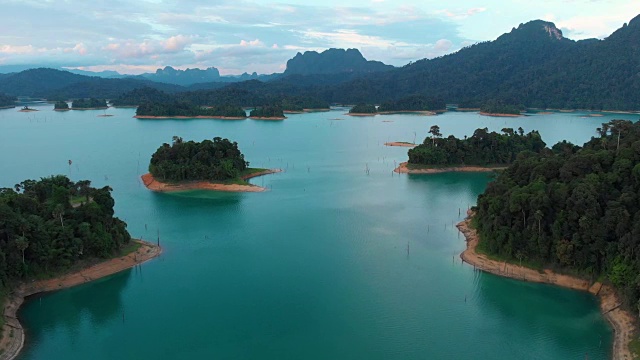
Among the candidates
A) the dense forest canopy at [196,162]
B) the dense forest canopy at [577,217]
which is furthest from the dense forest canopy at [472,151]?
the dense forest canopy at [577,217]

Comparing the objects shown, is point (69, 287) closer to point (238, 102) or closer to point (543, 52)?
point (238, 102)

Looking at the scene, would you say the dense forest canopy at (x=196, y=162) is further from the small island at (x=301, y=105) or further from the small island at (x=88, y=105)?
the small island at (x=88, y=105)

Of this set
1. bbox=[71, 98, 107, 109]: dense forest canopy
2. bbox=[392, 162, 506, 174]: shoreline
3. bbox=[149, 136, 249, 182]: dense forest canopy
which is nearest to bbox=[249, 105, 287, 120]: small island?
bbox=[71, 98, 107, 109]: dense forest canopy

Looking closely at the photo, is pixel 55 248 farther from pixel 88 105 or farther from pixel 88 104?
pixel 88 104

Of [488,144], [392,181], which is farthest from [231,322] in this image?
[488,144]

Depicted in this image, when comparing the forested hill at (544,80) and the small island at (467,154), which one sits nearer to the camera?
the small island at (467,154)

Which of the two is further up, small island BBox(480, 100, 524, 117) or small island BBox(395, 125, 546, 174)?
small island BBox(480, 100, 524, 117)

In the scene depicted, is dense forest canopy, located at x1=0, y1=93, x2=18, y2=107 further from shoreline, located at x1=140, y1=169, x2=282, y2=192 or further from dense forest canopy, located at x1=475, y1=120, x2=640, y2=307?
dense forest canopy, located at x1=475, y1=120, x2=640, y2=307
